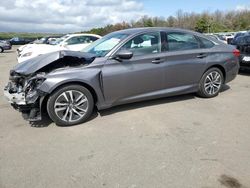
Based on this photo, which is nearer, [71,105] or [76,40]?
[71,105]

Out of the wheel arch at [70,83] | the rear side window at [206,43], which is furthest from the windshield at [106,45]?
the rear side window at [206,43]

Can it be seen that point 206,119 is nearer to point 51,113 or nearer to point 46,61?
point 51,113

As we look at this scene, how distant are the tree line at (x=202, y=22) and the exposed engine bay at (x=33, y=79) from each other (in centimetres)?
6228

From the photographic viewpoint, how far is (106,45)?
5152mm

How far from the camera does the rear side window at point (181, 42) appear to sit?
527 centimetres

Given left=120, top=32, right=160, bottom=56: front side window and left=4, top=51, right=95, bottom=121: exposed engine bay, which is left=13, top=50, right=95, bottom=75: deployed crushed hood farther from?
left=120, top=32, right=160, bottom=56: front side window

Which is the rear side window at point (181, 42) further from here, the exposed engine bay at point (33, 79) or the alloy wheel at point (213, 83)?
the exposed engine bay at point (33, 79)

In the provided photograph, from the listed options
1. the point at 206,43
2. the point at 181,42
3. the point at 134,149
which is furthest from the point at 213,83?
the point at 134,149

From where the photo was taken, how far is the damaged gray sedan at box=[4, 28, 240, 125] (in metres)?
4.34

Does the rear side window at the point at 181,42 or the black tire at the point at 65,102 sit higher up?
the rear side window at the point at 181,42

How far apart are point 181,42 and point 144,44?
35.3 inches

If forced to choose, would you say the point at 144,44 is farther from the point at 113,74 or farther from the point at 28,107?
the point at 28,107

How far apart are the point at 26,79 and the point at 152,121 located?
90.3 inches

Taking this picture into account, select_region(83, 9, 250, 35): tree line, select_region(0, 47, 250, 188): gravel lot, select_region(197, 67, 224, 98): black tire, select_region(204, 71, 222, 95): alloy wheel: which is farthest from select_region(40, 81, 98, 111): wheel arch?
select_region(83, 9, 250, 35): tree line
